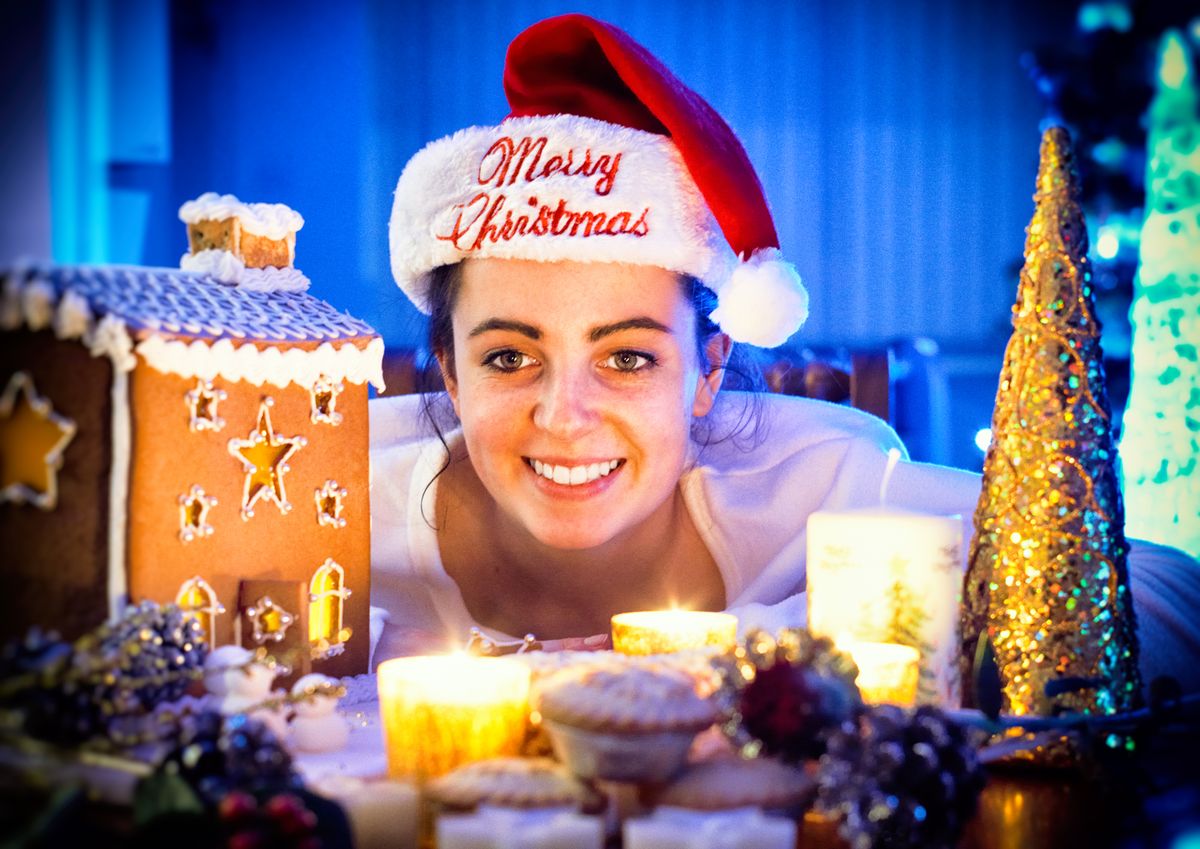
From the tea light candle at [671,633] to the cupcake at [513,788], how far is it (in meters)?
0.27

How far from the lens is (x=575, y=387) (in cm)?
121

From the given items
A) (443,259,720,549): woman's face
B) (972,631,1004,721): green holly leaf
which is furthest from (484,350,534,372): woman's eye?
(972,631,1004,721): green holly leaf

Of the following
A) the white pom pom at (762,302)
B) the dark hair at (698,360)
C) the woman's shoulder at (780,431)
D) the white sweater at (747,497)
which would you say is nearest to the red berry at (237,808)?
the white sweater at (747,497)

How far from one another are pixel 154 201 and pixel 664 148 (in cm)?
306

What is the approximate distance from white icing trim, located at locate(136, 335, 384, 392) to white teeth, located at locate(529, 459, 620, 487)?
34cm

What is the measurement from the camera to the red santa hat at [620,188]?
3.80 feet

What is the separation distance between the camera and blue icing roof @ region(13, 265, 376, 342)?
713mm

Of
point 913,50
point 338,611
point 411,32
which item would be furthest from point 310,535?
point 913,50

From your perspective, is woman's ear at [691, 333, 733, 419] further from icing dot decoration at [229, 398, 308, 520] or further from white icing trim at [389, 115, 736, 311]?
icing dot decoration at [229, 398, 308, 520]

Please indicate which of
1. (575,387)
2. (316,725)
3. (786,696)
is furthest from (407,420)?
(786,696)

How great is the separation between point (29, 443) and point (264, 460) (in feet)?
0.82

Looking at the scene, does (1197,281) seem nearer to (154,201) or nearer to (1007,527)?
(1007,527)

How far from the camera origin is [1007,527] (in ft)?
2.66

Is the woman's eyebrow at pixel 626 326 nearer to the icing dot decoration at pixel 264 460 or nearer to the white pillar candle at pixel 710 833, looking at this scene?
the icing dot decoration at pixel 264 460
